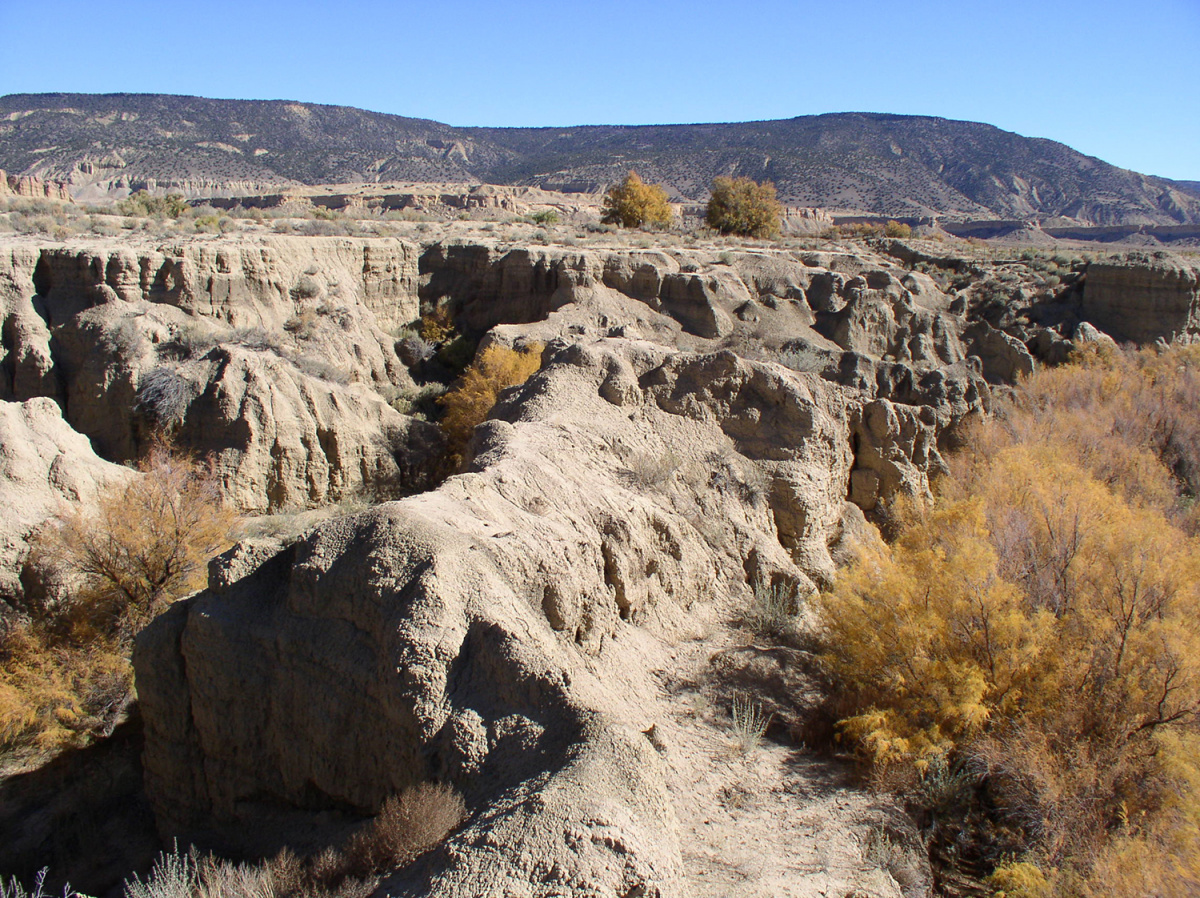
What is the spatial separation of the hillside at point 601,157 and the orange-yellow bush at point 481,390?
2828 inches

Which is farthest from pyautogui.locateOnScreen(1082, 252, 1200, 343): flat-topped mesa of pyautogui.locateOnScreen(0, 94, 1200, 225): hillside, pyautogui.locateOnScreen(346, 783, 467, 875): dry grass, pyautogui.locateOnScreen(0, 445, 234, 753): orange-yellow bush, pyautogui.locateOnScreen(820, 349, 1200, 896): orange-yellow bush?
pyautogui.locateOnScreen(0, 94, 1200, 225): hillside

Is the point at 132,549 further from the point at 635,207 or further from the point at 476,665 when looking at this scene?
the point at 635,207

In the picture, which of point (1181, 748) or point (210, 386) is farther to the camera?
point (210, 386)

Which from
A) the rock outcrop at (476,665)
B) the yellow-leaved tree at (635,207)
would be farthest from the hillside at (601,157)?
the rock outcrop at (476,665)

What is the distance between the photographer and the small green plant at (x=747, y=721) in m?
7.35

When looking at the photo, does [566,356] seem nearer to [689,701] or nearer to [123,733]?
[689,701]

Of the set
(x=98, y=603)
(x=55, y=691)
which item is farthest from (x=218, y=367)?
(x=55, y=691)

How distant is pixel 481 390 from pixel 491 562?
1178cm

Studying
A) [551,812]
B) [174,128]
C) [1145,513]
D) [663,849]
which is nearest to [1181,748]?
[663,849]

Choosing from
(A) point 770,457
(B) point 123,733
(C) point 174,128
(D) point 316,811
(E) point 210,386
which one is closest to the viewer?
(D) point 316,811

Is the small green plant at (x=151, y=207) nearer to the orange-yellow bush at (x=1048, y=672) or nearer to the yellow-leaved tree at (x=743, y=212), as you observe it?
the yellow-leaved tree at (x=743, y=212)

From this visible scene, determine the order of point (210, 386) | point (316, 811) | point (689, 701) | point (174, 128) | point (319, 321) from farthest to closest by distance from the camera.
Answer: point (174, 128) → point (319, 321) → point (210, 386) → point (689, 701) → point (316, 811)

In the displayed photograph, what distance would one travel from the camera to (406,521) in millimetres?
7422

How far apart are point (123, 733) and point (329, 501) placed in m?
7.35
